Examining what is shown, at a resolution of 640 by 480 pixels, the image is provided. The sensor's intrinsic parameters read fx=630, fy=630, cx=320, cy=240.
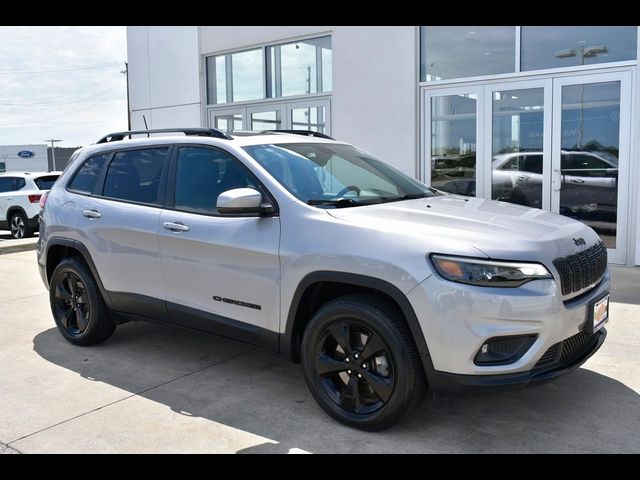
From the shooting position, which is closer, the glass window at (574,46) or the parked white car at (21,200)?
the glass window at (574,46)

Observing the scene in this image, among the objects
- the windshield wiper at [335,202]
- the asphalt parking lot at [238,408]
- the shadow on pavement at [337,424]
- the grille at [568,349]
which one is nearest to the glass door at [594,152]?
the asphalt parking lot at [238,408]

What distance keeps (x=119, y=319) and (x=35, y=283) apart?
406 cm

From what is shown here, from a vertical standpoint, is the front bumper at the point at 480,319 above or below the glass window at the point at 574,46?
below

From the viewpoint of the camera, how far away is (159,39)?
43.7 ft

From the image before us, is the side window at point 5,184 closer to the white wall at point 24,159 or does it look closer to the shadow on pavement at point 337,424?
the shadow on pavement at point 337,424

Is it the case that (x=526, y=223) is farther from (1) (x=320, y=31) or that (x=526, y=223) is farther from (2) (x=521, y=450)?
(1) (x=320, y=31)

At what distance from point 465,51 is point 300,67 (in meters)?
3.24

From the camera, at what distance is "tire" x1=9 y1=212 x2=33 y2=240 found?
15.1 metres

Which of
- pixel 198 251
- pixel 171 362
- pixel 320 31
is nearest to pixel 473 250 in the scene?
pixel 198 251

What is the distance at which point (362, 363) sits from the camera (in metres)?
3.53

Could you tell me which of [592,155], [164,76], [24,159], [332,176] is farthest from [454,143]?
[24,159]

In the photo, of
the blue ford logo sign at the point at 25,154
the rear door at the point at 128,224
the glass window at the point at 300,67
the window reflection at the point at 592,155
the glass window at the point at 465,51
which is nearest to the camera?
the rear door at the point at 128,224

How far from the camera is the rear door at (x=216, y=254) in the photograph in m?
3.90

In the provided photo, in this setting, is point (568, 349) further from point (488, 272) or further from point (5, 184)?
point (5, 184)
